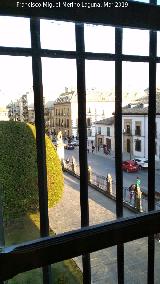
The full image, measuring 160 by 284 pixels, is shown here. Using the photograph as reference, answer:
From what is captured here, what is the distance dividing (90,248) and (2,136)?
21.8ft

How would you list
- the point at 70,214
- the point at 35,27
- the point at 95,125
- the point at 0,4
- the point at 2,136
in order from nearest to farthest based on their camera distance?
the point at 0,4
the point at 35,27
the point at 2,136
the point at 70,214
the point at 95,125

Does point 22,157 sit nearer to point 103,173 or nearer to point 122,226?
point 122,226

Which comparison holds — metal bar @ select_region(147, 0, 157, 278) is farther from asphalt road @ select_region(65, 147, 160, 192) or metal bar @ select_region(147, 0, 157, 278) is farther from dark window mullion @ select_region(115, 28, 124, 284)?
asphalt road @ select_region(65, 147, 160, 192)

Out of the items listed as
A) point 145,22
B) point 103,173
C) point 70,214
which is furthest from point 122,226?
Result: point 103,173

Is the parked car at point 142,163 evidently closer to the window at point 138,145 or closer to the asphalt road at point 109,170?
the asphalt road at point 109,170

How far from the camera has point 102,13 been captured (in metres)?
1.61

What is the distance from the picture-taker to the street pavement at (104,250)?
7.22 meters

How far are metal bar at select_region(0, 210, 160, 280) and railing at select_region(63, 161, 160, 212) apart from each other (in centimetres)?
720

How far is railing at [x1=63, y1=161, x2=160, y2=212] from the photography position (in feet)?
35.2

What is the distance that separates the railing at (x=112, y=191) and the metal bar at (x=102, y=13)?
760cm

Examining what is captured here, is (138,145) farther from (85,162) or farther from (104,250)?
(85,162)

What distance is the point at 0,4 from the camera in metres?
1.37

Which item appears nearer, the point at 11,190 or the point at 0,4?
the point at 0,4

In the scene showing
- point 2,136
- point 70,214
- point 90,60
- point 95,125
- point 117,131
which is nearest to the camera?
point 90,60
